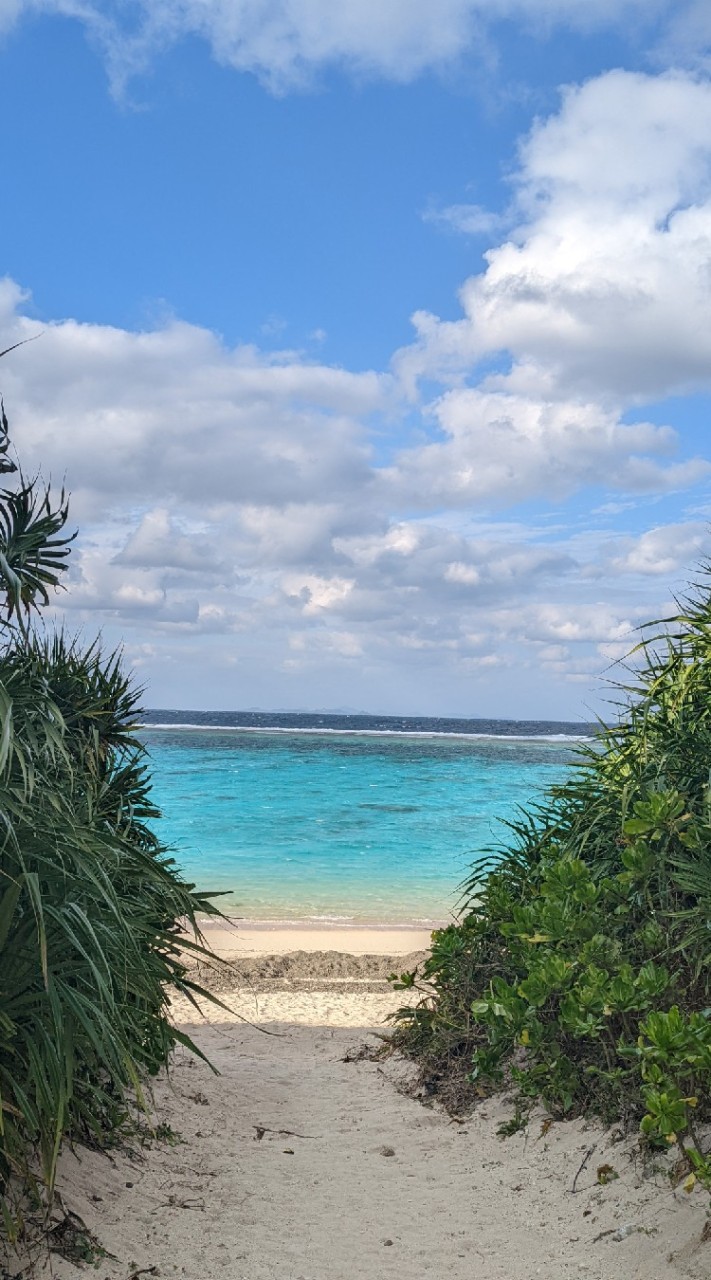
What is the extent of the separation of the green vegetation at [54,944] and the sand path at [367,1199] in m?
0.42

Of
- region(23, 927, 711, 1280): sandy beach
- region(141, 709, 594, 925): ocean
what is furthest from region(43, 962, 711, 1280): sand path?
region(141, 709, 594, 925): ocean

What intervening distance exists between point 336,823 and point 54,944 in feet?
73.8

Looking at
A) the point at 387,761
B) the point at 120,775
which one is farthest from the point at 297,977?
the point at 387,761

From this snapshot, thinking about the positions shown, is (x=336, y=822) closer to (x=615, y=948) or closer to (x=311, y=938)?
(x=311, y=938)

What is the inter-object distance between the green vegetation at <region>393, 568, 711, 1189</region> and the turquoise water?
1.90ft

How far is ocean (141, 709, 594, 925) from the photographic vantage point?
53.3ft

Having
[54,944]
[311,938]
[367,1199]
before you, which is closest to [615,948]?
[367,1199]

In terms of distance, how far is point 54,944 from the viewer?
3633 mm

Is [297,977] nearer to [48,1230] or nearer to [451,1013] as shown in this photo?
[451,1013]

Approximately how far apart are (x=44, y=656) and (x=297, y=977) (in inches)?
214

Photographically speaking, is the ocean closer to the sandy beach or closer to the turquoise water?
the turquoise water

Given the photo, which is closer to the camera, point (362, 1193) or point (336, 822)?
point (362, 1193)

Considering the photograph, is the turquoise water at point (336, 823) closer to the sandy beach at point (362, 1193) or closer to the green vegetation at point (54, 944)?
the sandy beach at point (362, 1193)

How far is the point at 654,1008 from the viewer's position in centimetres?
439
